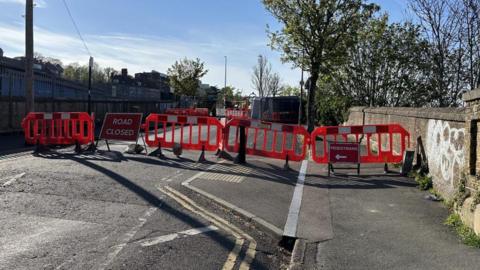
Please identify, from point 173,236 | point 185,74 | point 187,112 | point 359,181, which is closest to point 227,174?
point 359,181

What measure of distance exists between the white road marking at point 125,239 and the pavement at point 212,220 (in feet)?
0.04

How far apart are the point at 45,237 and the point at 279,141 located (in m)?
14.7

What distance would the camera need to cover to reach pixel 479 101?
22.9 ft

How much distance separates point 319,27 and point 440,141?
Answer: 11.4 m

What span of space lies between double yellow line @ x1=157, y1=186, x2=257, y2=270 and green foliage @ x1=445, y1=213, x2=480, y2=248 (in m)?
2.73

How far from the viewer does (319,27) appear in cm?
1984

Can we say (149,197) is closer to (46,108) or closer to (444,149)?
(444,149)

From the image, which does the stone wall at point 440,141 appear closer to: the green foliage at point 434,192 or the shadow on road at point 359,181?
the green foliage at point 434,192

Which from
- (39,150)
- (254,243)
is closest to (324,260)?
(254,243)

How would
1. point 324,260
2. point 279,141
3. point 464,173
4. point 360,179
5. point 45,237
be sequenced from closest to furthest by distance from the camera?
point 324,260
point 45,237
point 464,173
point 360,179
point 279,141

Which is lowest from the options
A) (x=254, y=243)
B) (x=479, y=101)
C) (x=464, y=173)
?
(x=254, y=243)

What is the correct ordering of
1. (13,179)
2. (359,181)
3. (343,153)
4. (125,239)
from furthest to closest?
1. (343,153)
2. (359,181)
3. (13,179)
4. (125,239)

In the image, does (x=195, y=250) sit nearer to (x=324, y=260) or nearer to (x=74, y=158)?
(x=324, y=260)

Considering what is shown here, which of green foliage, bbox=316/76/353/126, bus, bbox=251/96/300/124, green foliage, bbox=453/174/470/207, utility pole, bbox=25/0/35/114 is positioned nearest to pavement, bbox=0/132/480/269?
green foliage, bbox=453/174/470/207
